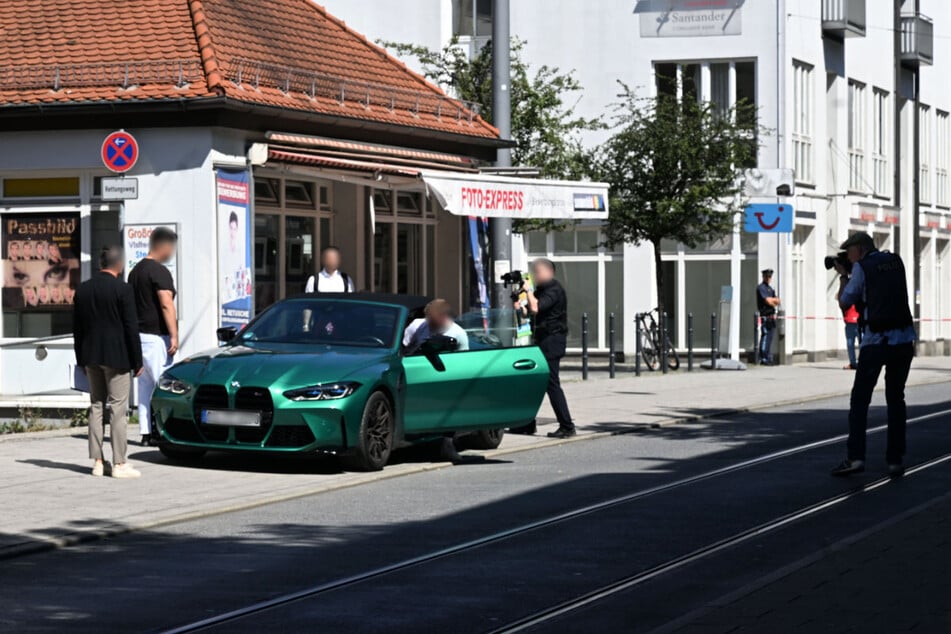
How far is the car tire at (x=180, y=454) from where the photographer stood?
14.8 metres

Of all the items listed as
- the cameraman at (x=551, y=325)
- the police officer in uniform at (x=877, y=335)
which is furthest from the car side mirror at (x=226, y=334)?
the police officer in uniform at (x=877, y=335)

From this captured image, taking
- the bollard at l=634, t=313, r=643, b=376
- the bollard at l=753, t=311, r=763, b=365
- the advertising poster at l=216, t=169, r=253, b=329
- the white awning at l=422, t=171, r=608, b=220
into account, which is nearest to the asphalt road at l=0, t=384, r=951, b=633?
the white awning at l=422, t=171, r=608, b=220

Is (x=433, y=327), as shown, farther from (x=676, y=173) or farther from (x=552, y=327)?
(x=676, y=173)

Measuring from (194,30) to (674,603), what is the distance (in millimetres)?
16086

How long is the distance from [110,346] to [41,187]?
891cm

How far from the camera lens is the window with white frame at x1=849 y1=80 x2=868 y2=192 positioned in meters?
46.5

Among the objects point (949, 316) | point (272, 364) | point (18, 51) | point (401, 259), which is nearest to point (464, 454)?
point (272, 364)

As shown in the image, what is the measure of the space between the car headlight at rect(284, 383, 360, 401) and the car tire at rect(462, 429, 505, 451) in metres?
2.79

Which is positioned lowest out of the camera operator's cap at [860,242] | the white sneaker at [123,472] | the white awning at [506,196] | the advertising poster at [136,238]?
the white sneaker at [123,472]

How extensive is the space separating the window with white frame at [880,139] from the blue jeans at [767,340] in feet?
35.6

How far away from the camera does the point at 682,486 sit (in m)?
13.4

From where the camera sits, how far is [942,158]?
183 feet

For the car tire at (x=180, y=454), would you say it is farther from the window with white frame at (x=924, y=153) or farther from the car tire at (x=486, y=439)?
the window with white frame at (x=924, y=153)

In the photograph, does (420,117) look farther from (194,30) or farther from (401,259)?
(194,30)
